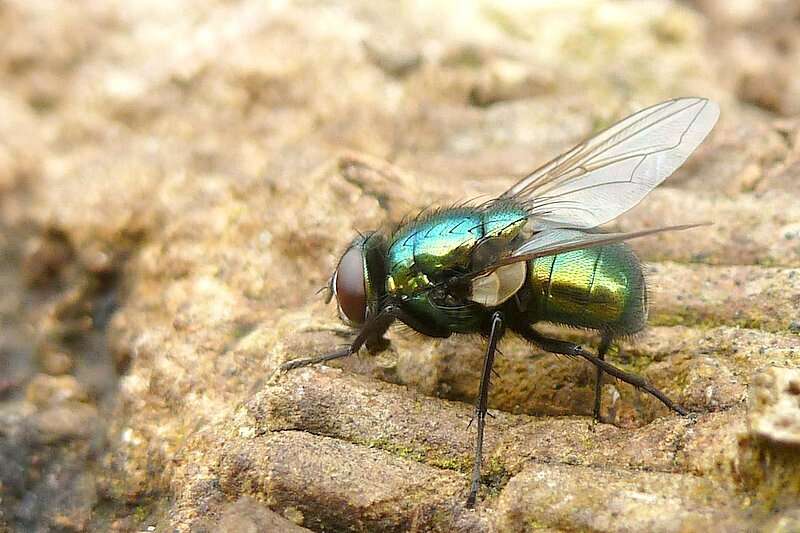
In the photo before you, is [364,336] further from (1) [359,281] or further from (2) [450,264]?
(2) [450,264]

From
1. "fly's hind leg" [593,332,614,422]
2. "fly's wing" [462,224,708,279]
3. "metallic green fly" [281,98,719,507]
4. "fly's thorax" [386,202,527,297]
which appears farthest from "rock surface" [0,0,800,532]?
"fly's wing" [462,224,708,279]

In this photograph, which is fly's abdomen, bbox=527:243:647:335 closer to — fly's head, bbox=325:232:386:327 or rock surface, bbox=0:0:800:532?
rock surface, bbox=0:0:800:532

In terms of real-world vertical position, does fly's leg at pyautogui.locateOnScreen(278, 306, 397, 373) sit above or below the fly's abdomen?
below

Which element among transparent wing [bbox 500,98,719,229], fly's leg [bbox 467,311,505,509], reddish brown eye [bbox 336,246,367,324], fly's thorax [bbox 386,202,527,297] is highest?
transparent wing [bbox 500,98,719,229]

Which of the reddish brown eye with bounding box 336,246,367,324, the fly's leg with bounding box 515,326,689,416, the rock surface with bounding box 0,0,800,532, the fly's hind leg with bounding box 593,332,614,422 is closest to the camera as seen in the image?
the rock surface with bounding box 0,0,800,532

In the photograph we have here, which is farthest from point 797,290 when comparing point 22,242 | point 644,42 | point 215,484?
point 22,242

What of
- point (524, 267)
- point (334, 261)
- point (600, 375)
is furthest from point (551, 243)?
point (334, 261)

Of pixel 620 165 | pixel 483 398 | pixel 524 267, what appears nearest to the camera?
pixel 483 398
